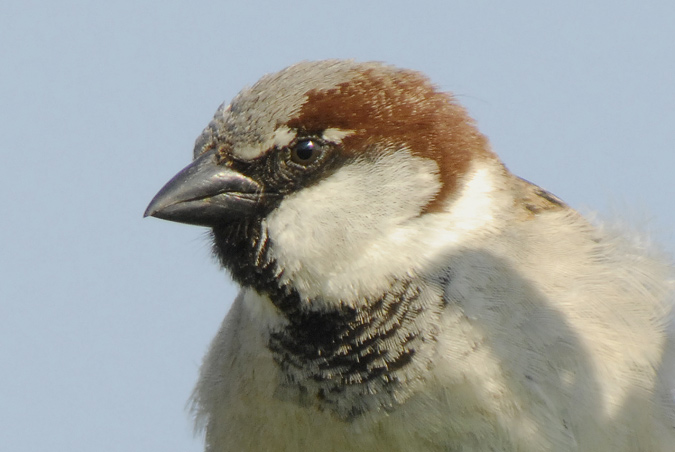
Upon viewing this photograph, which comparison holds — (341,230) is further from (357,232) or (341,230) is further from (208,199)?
(208,199)

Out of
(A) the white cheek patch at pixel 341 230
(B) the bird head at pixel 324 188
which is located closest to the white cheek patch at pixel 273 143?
(B) the bird head at pixel 324 188

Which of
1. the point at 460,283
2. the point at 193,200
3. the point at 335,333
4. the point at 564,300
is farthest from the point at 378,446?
the point at 193,200

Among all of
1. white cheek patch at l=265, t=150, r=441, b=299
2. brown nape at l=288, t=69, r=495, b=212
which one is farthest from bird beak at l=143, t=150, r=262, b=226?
brown nape at l=288, t=69, r=495, b=212

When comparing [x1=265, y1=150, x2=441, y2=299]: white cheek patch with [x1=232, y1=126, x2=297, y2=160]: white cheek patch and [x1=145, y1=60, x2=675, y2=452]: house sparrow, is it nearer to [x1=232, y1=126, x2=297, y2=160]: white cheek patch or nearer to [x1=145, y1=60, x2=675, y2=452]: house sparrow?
[x1=145, y1=60, x2=675, y2=452]: house sparrow

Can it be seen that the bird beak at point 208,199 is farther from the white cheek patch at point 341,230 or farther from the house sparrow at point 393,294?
the white cheek patch at point 341,230

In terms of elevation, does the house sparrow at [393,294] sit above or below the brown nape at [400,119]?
below

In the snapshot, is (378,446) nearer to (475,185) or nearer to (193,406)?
(475,185)
